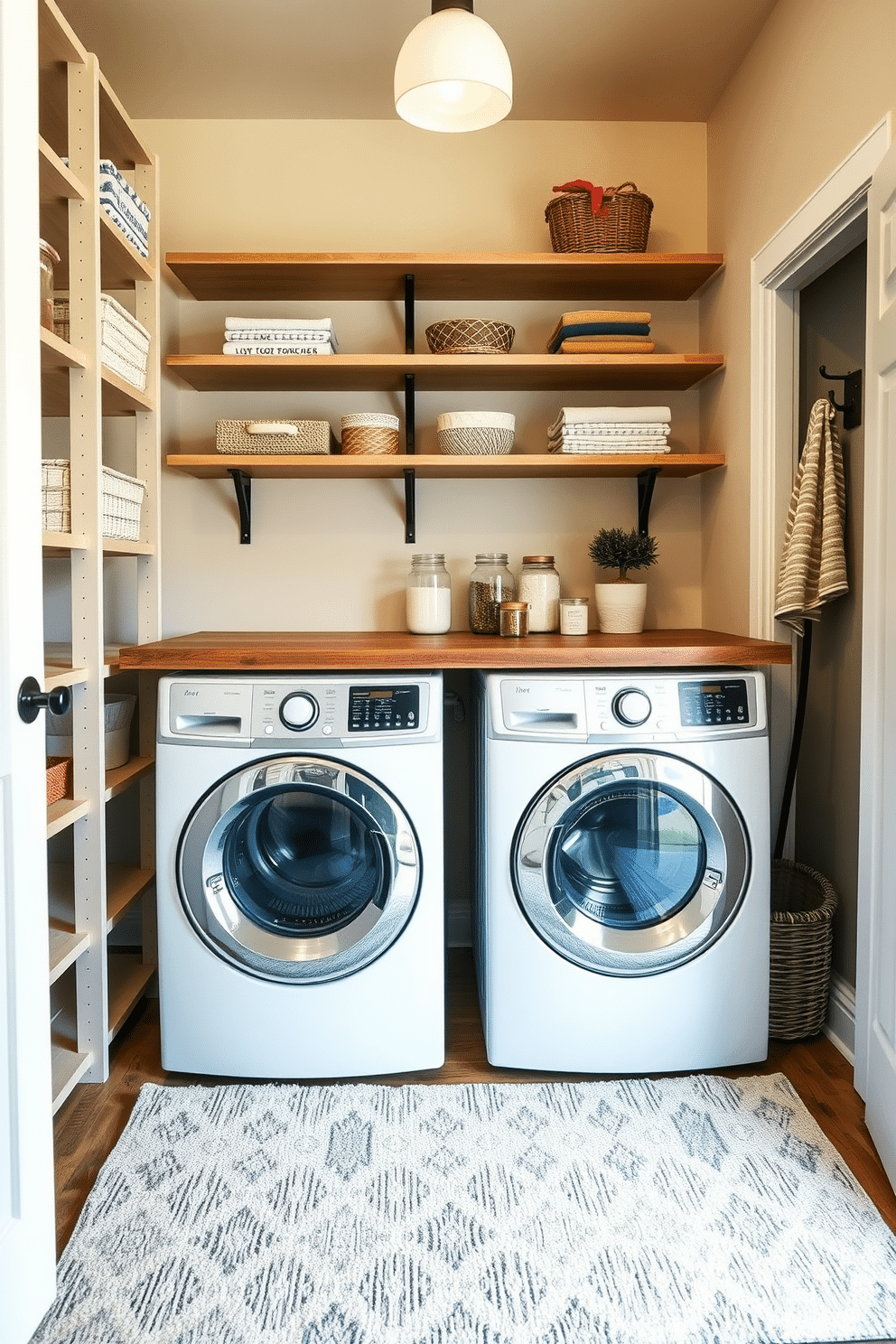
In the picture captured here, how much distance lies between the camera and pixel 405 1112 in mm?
1884

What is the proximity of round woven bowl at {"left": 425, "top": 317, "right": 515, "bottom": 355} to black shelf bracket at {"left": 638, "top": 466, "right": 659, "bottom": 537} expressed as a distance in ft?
1.77

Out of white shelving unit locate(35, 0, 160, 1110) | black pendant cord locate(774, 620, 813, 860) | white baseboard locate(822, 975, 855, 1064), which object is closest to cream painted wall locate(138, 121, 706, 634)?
white shelving unit locate(35, 0, 160, 1110)

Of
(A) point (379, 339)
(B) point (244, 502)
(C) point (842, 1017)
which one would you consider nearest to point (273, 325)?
(A) point (379, 339)

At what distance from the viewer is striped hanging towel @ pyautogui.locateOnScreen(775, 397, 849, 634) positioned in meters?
2.02

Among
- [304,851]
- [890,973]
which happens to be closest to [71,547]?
[304,851]

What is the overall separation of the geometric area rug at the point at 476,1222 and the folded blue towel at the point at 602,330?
6.10 ft

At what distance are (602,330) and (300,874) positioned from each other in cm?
160

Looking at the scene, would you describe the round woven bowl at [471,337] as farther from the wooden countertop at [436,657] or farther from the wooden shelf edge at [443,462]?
the wooden countertop at [436,657]

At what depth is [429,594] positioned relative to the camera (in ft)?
7.86

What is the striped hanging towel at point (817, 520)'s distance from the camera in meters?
2.02

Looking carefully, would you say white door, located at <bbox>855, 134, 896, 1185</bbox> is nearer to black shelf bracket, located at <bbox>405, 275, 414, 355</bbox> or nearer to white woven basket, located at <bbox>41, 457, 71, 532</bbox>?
black shelf bracket, located at <bbox>405, 275, 414, 355</bbox>

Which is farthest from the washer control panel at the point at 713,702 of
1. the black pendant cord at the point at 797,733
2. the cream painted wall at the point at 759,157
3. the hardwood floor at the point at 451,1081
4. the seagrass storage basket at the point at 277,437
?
the seagrass storage basket at the point at 277,437

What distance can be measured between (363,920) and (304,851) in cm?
20

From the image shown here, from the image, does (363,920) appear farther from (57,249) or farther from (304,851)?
(57,249)
